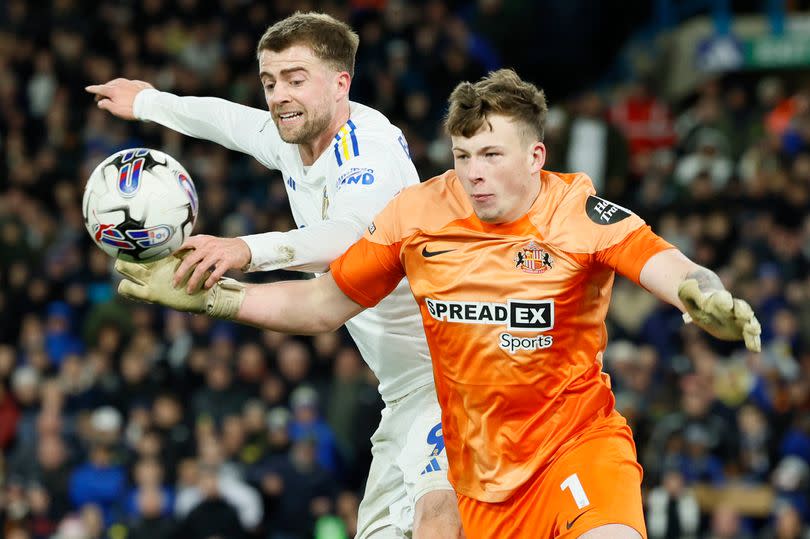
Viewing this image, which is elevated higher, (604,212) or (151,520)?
(604,212)

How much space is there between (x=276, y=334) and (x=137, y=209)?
9132mm

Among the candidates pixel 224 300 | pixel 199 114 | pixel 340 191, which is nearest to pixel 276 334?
pixel 199 114

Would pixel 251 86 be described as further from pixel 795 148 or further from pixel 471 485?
pixel 471 485

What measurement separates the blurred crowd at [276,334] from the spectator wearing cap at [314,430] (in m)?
0.02

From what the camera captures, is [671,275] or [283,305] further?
[283,305]

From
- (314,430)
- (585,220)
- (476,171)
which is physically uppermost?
(476,171)

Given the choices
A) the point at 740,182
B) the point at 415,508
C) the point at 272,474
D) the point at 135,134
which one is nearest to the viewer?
the point at 415,508

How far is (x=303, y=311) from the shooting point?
5984 millimetres

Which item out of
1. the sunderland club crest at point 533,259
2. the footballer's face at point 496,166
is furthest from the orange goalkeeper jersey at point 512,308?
the footballer's face at point 496,166

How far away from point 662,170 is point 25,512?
863 centimetres

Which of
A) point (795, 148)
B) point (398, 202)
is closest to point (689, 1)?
point (795, 148)

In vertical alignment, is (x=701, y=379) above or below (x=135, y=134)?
below

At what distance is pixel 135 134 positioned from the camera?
17.4m

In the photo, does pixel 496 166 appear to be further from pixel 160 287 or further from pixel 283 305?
pixel 160 287
